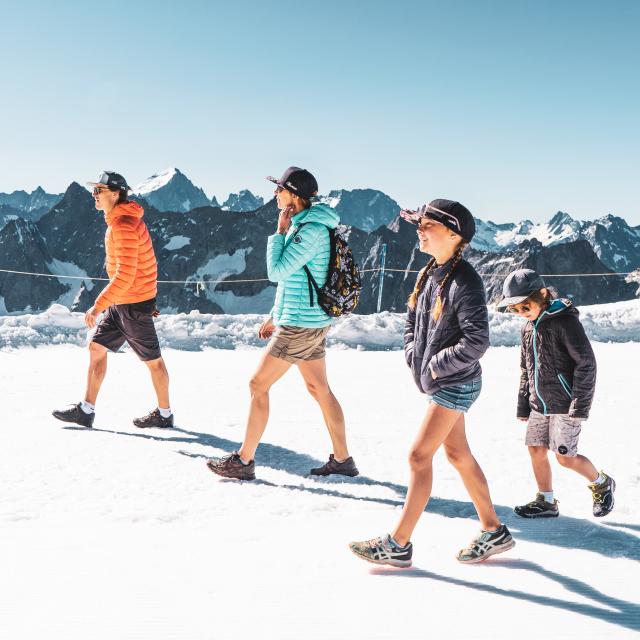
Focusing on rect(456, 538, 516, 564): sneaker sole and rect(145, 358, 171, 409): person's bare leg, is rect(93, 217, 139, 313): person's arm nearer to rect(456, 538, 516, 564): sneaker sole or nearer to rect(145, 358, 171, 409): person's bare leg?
rect(145, 358, 171, 409): person's bare leg

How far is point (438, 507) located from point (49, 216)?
21410 cm

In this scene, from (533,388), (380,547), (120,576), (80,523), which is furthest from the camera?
(533,388)

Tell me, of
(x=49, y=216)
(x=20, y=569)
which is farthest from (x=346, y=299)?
(x=49, y=216)

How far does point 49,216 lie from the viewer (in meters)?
198

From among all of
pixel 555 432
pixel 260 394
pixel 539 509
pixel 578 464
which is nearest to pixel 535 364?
pixel 555 432

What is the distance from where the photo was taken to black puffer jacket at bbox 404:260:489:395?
112 inches

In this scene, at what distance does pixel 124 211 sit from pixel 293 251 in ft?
6.82

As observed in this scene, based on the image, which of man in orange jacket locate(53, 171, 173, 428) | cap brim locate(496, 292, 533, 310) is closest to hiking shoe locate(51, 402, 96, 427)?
man in orange jacket locate(53, 171, 173, 428)

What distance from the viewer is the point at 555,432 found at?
12.2 ft

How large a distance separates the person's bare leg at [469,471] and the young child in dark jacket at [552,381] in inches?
31.4

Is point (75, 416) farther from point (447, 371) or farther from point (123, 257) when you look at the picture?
→ point (447, 371)

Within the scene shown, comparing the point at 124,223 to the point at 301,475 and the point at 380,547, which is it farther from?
the point at 380,547

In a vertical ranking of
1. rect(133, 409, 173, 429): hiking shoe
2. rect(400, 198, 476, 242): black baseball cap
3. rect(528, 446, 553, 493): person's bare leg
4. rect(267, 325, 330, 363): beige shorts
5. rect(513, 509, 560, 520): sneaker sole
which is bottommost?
rect(133, 409, 173, 429): hiking shoe

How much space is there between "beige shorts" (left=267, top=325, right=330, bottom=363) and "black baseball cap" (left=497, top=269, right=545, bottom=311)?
3.99 ft
